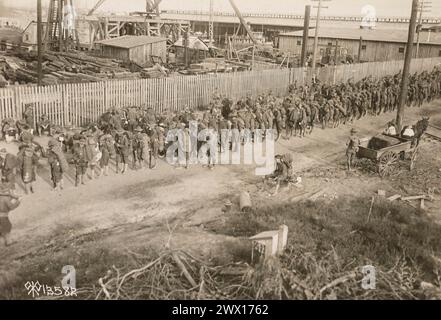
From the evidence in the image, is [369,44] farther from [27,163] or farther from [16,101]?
[27,163]

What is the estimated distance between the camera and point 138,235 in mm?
10938

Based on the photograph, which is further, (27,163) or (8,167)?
(27,163)

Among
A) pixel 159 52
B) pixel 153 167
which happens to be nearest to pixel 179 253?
pixel 153 167

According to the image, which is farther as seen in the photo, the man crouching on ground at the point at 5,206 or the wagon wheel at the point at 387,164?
the wagon wheel at the point at 387,164

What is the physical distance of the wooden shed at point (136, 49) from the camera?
32781mm

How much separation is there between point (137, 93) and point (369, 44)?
34.4 m

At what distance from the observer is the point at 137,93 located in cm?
2089

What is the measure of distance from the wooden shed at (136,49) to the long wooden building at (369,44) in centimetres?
1782

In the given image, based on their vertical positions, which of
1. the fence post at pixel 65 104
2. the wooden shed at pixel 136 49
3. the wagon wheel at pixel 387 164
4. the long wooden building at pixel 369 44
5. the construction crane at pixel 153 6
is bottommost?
the wagon wheel at pixel 387 164

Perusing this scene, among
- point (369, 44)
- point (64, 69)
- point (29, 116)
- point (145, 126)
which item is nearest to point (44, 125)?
point (29, 116)

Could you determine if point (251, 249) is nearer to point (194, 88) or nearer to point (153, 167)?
point (153, 167)

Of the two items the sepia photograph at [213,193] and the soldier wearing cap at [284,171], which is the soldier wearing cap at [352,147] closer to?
the sepia photograph at [213,193]

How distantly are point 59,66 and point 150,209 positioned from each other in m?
18.8

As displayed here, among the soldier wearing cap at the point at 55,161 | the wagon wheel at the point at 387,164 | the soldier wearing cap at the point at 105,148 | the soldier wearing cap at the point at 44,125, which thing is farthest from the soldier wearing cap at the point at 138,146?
the wagon wheel at the point at 387,164
